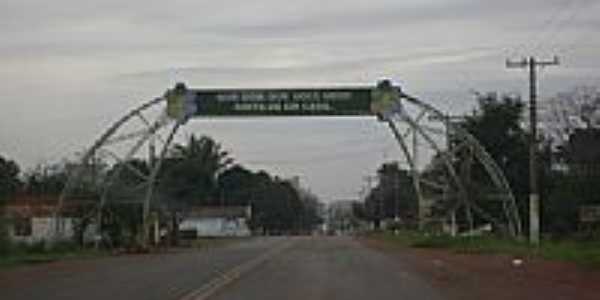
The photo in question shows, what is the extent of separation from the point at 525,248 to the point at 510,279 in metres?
22.6

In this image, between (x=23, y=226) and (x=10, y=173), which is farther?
(x=10, y=173)

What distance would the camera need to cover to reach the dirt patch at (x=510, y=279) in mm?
25828

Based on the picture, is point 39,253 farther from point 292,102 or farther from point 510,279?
point 510,279

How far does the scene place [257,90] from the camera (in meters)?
60.5

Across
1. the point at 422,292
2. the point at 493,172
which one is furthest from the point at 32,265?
the point at 493,172

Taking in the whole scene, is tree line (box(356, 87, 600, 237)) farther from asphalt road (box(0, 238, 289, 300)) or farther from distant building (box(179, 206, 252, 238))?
distant building (box(179, 206, 252, 238))

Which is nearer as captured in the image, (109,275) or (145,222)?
(109,275)

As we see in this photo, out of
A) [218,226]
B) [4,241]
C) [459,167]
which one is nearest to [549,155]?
[459,167]

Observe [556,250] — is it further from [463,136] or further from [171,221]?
[171,221]

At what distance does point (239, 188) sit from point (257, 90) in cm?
13283

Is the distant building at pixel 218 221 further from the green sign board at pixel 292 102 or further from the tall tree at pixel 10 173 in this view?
the green sign board at pixel 292 102

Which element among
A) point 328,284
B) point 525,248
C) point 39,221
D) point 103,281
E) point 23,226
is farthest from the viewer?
point 39,221

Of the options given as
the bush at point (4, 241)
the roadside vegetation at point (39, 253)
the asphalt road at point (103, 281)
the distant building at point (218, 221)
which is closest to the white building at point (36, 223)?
the roadside vegetation at point (39, 253)

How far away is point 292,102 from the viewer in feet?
198
